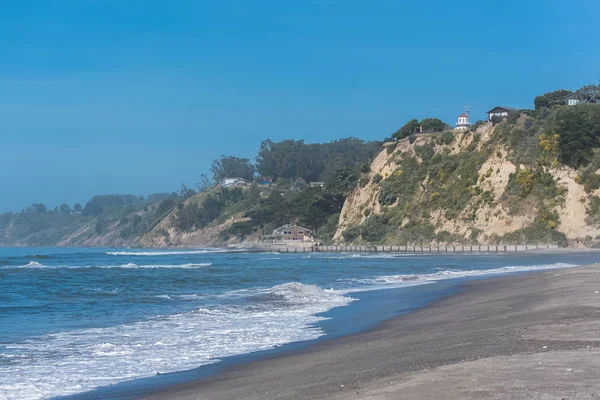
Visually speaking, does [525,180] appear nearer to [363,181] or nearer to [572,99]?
[572,99]

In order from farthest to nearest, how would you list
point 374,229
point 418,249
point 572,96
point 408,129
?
point 408,129
point 572,96
point 374,229
point 418,249

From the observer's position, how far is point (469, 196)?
9212cm

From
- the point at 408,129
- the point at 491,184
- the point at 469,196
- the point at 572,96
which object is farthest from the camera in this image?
the point at 408,129

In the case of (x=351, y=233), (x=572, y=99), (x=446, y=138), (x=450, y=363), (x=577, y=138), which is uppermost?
(x=572, y=99)

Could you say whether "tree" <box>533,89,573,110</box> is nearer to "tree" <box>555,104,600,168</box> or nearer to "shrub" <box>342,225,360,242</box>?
"tree" <box>555,104,600,168</box>

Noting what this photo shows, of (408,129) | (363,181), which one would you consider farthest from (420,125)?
(363,181)

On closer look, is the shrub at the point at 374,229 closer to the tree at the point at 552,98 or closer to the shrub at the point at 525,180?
the shrub at the point at 525,180

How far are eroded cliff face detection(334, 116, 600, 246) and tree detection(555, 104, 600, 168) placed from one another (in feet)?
4.95

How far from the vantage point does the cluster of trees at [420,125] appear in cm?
12406

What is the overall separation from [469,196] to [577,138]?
51.7 ft

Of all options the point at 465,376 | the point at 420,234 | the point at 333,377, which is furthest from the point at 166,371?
the point at 420,234

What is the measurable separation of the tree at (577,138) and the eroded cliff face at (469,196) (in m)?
1.51

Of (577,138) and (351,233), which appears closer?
(577,138)

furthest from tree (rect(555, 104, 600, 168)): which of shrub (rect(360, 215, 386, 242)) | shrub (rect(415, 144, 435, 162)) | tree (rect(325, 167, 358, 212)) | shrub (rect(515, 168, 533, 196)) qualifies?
tree (rect(325, 167, 358, 212))
